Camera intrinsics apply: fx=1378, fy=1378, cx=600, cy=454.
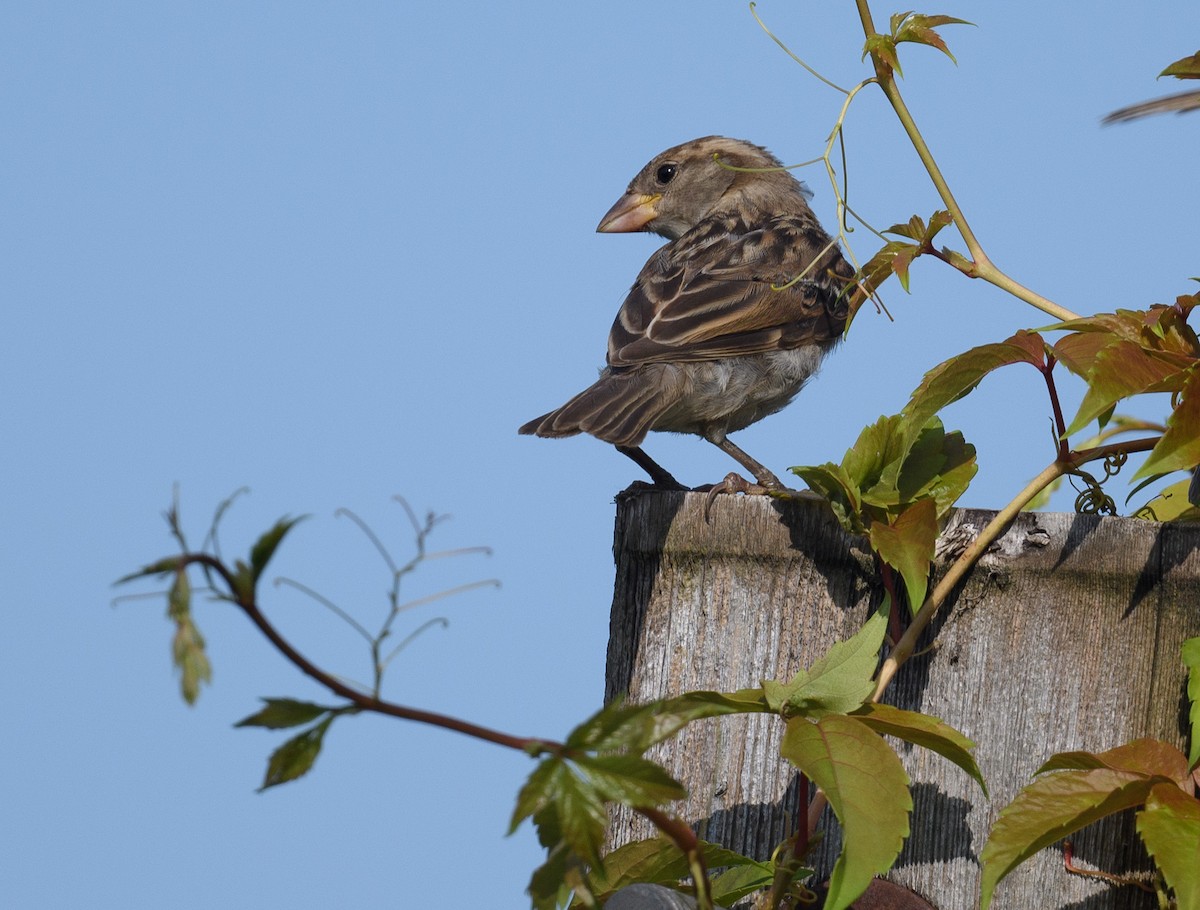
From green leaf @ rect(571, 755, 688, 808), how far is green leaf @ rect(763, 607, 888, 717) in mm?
909

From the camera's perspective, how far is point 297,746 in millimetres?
1518

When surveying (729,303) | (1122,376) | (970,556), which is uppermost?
→ (729,303)

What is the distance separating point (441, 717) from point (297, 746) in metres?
0.18

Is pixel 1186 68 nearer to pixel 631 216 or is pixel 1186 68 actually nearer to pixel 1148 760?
pixel 1148 760

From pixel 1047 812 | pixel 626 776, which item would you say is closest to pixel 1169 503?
pixel 1047 812

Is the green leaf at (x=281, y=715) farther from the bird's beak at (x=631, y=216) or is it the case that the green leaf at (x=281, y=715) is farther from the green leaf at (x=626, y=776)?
the bird's beak at (x=631, y=216)

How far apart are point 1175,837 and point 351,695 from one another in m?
1.56

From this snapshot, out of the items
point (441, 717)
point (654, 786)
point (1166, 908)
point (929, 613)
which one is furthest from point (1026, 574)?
point (441, 717)

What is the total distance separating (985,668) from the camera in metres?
2.80

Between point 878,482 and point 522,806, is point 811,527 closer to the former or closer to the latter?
point 878,482

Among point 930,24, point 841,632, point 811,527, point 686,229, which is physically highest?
point 686,229

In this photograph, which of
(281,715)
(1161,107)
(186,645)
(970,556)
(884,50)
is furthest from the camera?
(884,50)

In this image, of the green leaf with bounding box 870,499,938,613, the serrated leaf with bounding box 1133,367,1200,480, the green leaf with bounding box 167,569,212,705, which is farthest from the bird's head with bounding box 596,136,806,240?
the green leaf with bounding box 167,569,212,705

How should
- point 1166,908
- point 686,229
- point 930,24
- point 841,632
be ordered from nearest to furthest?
point 1166,908 < point 841,632 < point 930,24 < point 686,229
